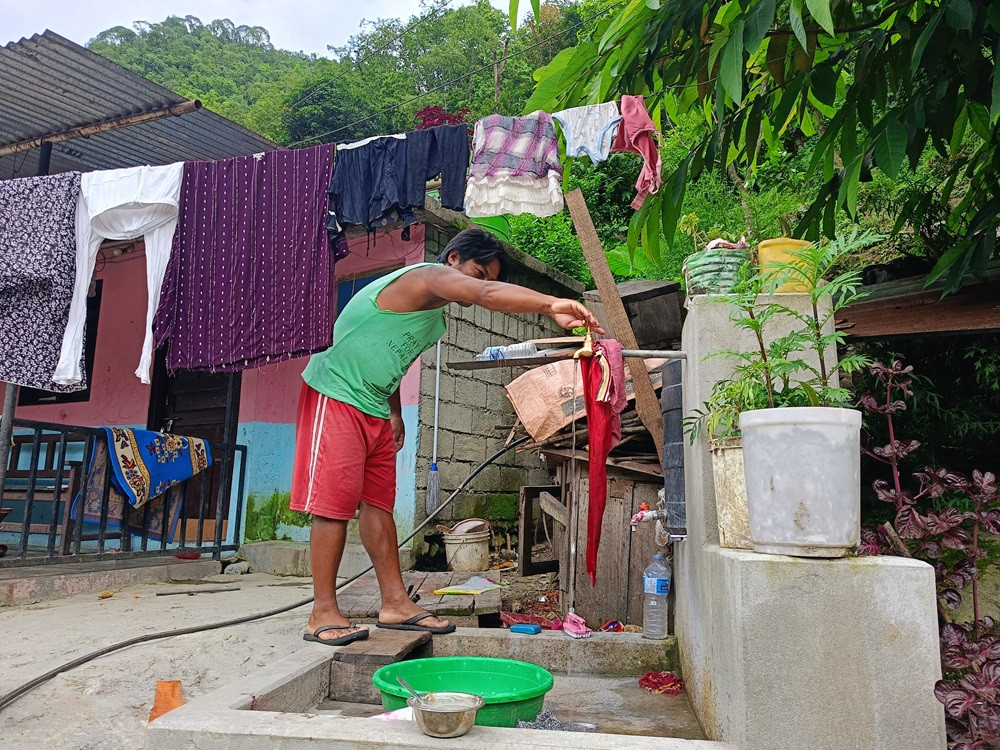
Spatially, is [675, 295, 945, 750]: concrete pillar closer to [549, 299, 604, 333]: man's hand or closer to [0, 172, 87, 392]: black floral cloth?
[549, 299, 604, 333]: man's hand

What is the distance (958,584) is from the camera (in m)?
2.21

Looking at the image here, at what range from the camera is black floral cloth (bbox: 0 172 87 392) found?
220 inches

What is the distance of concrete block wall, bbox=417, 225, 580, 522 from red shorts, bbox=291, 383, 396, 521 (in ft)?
9.86

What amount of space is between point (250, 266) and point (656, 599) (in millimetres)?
4034

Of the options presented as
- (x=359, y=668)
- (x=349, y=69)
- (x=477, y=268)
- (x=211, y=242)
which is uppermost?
(x=349, y=69)

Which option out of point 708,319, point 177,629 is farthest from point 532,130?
point 177,629

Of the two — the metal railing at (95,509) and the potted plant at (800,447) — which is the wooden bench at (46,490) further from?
the potted plant at (800,447)

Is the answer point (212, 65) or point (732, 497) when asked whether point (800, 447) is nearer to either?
point (732, 497)

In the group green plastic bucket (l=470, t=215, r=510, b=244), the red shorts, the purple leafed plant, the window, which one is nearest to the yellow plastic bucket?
the purple leafed plant

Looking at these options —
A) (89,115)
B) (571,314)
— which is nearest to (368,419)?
(571,314)

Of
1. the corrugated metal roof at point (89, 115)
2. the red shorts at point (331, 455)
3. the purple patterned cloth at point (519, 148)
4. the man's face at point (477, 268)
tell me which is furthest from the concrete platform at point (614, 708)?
the corrugated metal roof at point (89, 115)

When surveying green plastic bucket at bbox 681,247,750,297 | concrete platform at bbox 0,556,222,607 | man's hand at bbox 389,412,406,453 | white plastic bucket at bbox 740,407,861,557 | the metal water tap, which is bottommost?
concrete platform at bbox 0,556,222,607

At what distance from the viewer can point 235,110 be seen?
2264 cm

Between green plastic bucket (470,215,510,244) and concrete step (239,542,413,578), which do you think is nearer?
green plastic bucket (470,215,510,244)
